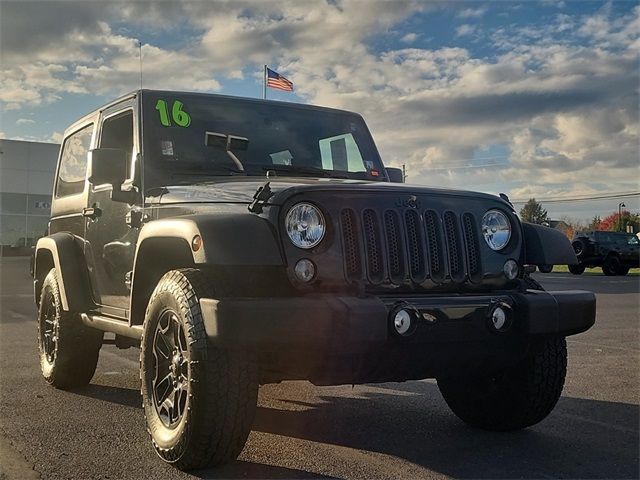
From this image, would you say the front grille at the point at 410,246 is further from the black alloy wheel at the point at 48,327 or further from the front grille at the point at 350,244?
the black alloy wheel at the point at 48,327

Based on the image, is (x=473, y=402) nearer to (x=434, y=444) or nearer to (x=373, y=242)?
(x=434, y=444)

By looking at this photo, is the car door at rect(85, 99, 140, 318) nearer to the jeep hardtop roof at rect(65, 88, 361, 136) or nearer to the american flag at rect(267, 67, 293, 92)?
the jeep hardtop roof at rect(65, 88, 361, 136)

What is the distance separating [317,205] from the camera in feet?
11.5

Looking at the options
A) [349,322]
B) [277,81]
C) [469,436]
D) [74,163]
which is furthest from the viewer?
[277,81]

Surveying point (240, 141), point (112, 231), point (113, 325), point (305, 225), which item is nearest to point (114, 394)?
point (113, 325)

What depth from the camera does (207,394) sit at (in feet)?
10.8

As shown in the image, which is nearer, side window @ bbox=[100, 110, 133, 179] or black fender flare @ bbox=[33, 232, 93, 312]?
side window @ bbox=[100, 110, 133, 179]

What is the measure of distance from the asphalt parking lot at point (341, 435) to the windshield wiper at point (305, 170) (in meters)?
1.64

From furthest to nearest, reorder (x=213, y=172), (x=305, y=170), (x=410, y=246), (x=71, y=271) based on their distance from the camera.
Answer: (x=71, y=271)
(x=305, y=170)
(x=213, y=172)
(x=410, y=246)

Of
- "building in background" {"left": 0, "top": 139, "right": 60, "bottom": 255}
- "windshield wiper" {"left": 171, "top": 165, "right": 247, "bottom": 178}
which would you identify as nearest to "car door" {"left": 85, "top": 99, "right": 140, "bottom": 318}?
"windshield wiper" {"left": 171, "top": 165, "right": 247, "bottom": 178}

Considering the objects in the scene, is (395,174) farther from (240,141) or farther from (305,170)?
(240,141)

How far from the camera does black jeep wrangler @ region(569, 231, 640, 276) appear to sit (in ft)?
89.2

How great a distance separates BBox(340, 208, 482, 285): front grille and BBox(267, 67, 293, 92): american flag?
17494mm

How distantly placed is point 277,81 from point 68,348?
53.8ft
